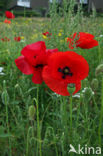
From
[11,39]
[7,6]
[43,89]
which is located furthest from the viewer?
[7,6]

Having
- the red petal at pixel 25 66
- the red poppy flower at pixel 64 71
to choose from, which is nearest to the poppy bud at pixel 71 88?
the red poppy flower at pixel 64 71

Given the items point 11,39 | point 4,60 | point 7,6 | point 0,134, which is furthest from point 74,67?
point 7,6

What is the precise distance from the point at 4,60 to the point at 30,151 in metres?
1.64

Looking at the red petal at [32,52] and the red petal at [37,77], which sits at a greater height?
the red petal at [32,52]

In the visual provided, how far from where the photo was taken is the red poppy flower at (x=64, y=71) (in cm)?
85

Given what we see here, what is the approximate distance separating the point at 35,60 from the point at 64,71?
0.41 feet

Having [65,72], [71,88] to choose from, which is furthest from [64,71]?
[71,88]

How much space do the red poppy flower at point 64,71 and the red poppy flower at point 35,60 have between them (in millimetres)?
52

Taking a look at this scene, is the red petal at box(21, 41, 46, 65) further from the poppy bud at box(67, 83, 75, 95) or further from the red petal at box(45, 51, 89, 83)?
the poppy bud at box(67, 83, 75, 95)

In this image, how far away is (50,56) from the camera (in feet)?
2.79

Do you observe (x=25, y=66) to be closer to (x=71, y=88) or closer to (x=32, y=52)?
(x=32, y=52)

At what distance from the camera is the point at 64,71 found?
91 cm

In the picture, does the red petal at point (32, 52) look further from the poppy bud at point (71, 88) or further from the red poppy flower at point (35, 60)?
the poppy bud at point (71, 88)

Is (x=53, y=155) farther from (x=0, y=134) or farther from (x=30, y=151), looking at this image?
(x=0, y=134)
